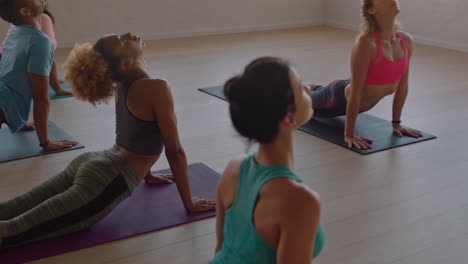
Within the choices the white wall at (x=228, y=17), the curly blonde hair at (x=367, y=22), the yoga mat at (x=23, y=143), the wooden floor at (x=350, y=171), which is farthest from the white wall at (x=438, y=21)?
the yoga mat at (x=23, y=143)

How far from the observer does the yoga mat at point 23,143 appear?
3076 mm

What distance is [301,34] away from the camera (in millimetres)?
6816

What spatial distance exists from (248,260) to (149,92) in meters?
1.07

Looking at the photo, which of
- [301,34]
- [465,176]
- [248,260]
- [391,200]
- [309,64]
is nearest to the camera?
[248,260]

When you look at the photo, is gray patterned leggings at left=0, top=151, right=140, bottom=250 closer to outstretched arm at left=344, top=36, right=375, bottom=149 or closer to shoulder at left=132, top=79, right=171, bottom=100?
shoulder at left=132, top=79, right=171, bottom=100

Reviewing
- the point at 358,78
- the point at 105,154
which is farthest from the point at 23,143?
the point at 358,78

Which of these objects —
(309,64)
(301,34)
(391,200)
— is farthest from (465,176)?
(301,34)

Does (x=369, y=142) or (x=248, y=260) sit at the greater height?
(x=248, y=260)

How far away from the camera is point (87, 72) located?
2.06 meters

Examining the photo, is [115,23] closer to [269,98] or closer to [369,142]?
[369,142]

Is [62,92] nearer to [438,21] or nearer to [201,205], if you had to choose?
[201,205]

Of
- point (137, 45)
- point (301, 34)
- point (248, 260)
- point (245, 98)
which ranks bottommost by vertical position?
point (301, 34)

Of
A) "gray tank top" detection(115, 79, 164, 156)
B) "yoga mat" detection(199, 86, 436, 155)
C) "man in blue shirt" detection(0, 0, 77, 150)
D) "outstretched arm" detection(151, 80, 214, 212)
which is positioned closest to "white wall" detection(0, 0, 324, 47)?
"man in blue shirt" detection(0, 0, 77, 150)

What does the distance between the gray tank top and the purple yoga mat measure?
279 mm
